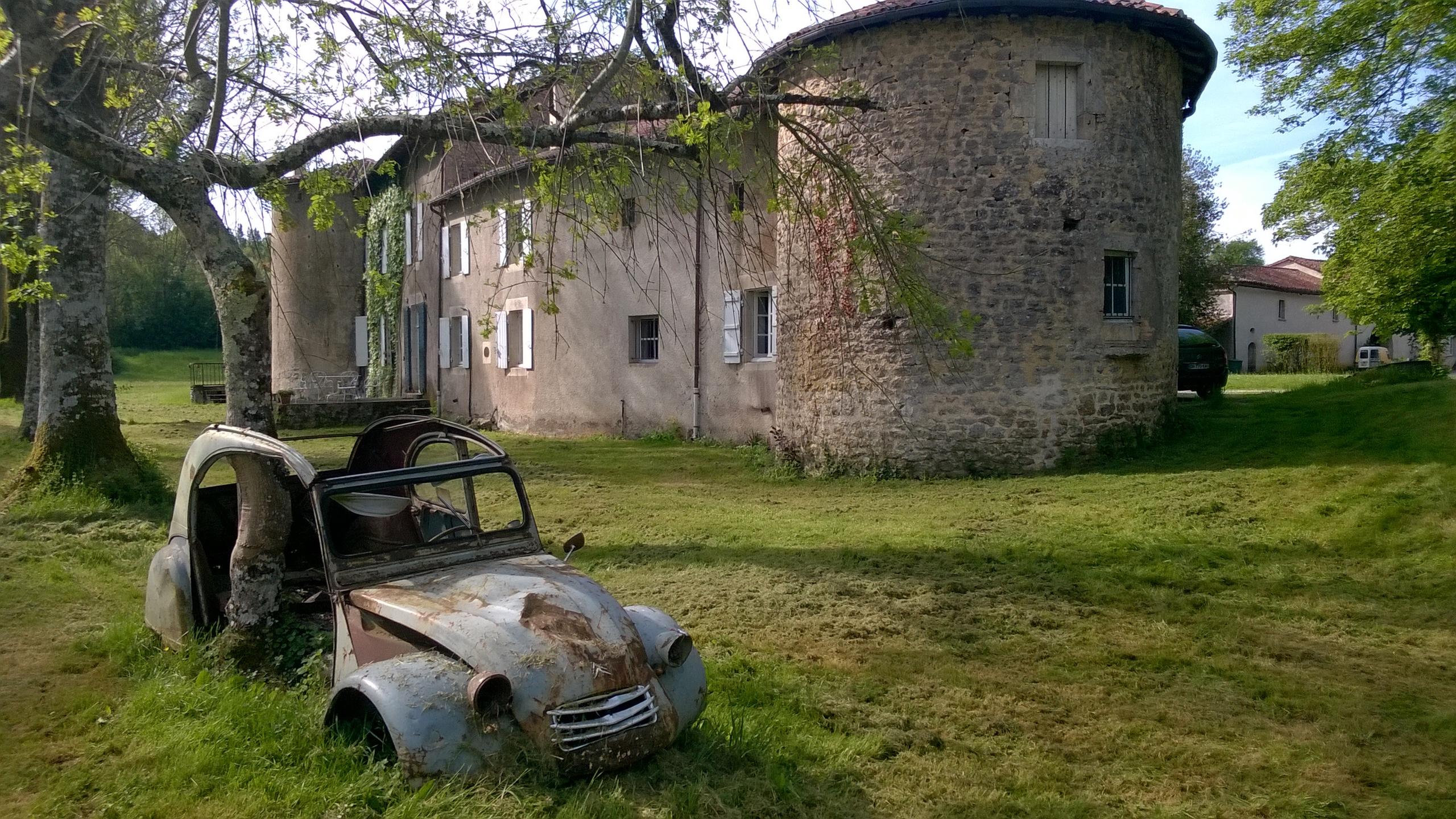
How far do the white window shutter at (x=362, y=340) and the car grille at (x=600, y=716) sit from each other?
87.2 ft

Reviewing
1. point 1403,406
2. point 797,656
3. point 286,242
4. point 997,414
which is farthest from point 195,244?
→ point 286,242

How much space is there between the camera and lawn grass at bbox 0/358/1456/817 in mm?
3902

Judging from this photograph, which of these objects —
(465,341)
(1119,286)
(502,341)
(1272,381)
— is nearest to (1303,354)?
(1272,381)

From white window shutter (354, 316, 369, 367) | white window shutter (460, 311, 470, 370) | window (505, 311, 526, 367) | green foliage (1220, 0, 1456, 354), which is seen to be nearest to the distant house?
green foliage (1220, 0, 1456, 354)

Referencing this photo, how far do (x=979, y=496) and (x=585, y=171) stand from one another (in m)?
5.84

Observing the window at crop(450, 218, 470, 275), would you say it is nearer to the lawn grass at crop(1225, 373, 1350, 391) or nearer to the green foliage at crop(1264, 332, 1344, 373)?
the lawn grass at crop(1225, 373, 1350, 391)

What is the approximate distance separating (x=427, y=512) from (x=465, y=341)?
1841cm

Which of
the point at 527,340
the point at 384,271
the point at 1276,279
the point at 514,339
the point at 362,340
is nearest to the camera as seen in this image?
the point at 527,340

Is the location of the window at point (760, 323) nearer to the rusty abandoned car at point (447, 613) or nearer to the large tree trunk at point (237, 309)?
the large tree trunk at point (237, 309)

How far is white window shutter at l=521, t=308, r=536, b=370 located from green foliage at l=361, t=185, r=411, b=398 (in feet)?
21.7

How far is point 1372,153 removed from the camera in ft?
50.3

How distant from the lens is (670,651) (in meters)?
4.07

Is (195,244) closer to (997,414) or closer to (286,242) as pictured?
(997,414)

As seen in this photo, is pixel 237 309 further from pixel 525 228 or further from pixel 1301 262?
pixel 1301 262
